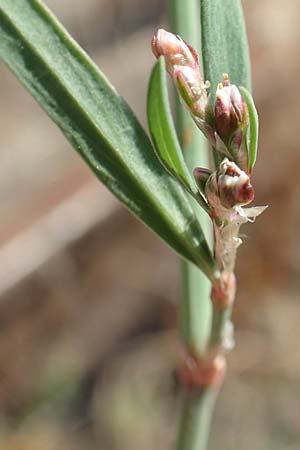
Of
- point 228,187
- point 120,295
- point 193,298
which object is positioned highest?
point 228,187

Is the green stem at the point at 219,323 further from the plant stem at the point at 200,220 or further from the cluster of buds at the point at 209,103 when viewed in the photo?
the cluster of buds at the point at 209,103

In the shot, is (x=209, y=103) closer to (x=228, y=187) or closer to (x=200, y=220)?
(x=228, y=187)

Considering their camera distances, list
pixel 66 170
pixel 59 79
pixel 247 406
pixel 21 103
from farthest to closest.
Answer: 1. pixel 21 103
2. pixel 66 170
3. pixel 247 406
4. pixel 59 79

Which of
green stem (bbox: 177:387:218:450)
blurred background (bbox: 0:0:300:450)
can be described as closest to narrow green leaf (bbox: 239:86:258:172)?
green stem (bbox: 177:387:218:450)

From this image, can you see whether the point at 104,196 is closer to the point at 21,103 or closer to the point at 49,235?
the point at 49,235

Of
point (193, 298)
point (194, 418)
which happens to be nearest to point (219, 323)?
point (193, 298)

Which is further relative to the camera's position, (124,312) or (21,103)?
(21,103)

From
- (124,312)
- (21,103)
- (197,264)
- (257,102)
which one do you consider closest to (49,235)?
(124,312)

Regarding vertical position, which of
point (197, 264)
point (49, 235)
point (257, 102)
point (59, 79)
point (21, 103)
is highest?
point (59, 79)
